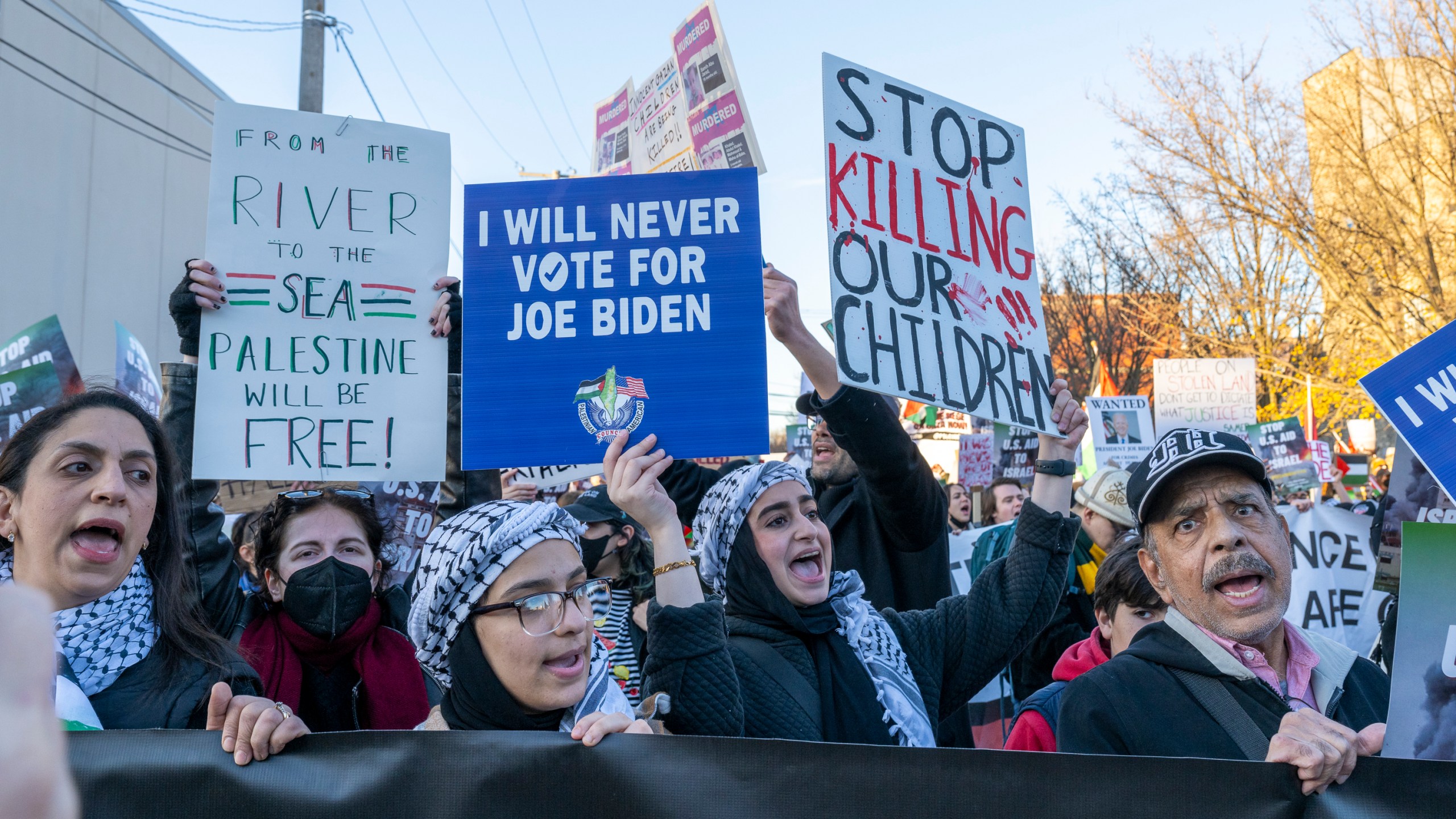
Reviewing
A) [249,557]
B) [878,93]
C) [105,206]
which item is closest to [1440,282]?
[878,93]

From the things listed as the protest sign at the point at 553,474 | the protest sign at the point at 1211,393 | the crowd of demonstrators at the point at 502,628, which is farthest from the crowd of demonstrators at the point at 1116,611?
the protest sign at the point at 1211,393

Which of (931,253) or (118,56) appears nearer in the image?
(931,253)

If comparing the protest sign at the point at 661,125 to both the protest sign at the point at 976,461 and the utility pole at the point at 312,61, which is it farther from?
the utility pole at the point at 312,61

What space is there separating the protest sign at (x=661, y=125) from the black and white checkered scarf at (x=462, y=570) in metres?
2.97

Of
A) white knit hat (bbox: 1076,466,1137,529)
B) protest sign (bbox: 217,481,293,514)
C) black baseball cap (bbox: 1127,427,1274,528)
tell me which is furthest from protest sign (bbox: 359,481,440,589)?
white knit hat (bbox: 1076,466,1137,529)

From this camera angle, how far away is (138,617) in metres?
2.41

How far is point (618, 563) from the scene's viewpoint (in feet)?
15.1

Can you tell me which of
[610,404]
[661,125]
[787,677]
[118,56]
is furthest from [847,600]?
[118,56]

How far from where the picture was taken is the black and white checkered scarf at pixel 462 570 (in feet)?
7.36

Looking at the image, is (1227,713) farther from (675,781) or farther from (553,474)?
(553,474)

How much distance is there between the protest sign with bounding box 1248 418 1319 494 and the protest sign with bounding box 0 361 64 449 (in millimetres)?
10628

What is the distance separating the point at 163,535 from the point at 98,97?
14302 mm

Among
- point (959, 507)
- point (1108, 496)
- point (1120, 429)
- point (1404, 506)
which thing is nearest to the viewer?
point (1404, 506)

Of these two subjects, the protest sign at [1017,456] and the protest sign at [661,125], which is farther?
the protest sign at [1017,456]
